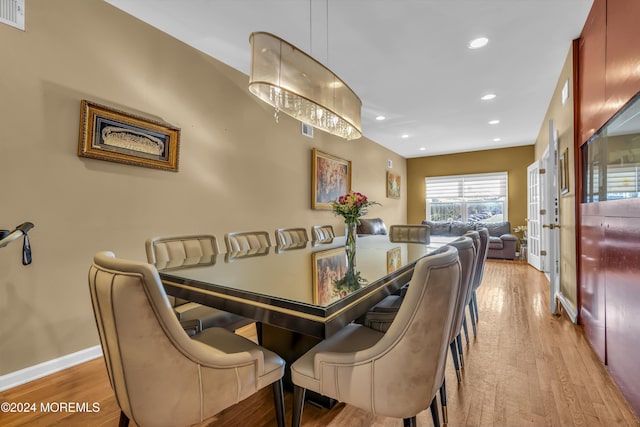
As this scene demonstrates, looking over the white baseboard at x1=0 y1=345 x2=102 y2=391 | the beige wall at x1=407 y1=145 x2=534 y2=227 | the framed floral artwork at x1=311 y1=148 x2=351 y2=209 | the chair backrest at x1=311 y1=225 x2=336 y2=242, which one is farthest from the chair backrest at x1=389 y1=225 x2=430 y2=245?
the beige wall at x1=407 y1=145 x2=534 y2=227

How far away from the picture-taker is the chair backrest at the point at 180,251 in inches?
72.4

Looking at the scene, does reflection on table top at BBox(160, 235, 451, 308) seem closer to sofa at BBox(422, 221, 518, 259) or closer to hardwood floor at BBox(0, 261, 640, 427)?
hardwood floor at BBox(0, 261, 640, 427)

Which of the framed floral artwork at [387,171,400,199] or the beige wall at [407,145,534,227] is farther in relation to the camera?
the framed floral artwork at [387,171,400,199]

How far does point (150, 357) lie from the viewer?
0.93 m

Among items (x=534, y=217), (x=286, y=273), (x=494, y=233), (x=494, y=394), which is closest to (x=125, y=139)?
(x=286, y=273)

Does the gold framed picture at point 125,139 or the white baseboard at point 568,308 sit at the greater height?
the gold framed picture at point 125,139

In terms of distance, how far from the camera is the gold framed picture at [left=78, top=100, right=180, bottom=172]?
2.18m

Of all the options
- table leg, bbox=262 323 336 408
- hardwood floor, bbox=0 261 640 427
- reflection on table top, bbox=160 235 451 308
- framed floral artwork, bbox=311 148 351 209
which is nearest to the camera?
reflection on table top, bbox=160 235 451 308

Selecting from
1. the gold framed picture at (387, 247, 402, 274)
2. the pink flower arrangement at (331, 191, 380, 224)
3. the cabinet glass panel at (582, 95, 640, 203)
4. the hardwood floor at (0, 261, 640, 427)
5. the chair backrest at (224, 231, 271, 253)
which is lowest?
the hardwood floor at (0, 261, 640, 427)

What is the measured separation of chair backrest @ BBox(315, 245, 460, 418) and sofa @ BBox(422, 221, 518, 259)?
573 centimetres

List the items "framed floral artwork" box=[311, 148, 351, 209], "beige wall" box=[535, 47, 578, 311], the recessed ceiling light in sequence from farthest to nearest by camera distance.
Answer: "framed floral artwork" box=[311, 148, 351, 209]
"beige wall" box=[535, 47, 578, 311]
the recessed ceiling light

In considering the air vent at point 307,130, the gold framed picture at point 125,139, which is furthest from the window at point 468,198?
the gold framed picture at point 125,139

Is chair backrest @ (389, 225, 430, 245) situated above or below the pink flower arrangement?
below

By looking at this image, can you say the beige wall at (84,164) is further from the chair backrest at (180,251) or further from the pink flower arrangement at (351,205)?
the pink flower arrangement at (351,205)
